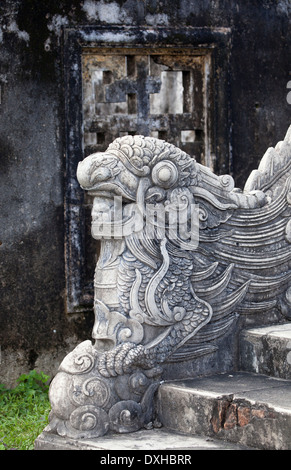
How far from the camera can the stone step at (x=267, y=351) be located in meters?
5.83

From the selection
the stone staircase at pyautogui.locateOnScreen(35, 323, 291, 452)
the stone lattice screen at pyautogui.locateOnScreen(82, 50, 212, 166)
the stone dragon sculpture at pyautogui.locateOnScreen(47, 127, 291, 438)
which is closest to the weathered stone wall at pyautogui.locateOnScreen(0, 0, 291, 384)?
the stone lattice screen at pyautogui.locateOnScreen(82, 50, 212, 166)

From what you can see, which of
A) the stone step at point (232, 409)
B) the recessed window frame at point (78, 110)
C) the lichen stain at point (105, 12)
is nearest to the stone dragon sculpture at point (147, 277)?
the stone step at point (232, 409)

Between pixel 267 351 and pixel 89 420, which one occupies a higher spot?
pixel 267 351

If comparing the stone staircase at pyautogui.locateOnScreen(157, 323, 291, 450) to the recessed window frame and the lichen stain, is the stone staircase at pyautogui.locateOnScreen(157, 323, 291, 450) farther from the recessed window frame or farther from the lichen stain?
the lichen stain

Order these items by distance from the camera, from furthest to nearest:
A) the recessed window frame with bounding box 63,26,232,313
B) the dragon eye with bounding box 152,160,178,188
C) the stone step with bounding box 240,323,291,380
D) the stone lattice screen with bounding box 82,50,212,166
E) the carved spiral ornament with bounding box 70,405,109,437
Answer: the stone lattice screen with bounding box 82,50,212,166, the recessed window frame with bounding box 63,26,232,313, the stone step with bounding box 240,323,291,380, the dragon eye with bounding box 152,160,178,188, the carved spiral ornament with bounding box 70,405,109,437

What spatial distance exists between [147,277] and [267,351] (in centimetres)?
89

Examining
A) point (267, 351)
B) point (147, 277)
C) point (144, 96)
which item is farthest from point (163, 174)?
point (144, 96)

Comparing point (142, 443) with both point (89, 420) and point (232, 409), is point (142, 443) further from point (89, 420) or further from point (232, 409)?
point (232, 409)

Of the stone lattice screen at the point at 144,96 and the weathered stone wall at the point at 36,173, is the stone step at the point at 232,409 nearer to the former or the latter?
the weathered stone wall at the point at 36,173

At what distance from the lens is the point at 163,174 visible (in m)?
5.66

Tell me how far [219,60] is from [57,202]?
5.94 feet

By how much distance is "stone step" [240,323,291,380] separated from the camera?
5.83m

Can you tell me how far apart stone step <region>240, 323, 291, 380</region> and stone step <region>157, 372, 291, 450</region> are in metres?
0.10

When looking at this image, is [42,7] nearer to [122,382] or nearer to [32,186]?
[32,186]
